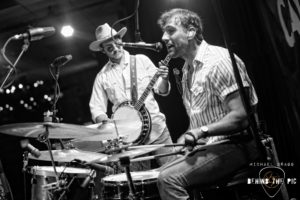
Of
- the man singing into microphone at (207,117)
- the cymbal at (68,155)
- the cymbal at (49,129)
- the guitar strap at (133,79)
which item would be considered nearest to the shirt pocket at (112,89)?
the guitar strap at (133,79)

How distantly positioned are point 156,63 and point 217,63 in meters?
2.56

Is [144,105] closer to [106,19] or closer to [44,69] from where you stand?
[106,19]

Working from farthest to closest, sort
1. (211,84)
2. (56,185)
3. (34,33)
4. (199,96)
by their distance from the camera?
(56,185) < (34,33) < (199,96) < (211,84)

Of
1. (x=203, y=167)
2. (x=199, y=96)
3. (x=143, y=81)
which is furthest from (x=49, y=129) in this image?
(x=143, y=81)

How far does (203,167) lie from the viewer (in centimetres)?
224

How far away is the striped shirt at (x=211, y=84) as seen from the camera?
2.45m

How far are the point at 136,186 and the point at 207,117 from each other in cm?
81

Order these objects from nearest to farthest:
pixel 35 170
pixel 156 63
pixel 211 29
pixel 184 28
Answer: pixel 184 28 → pixel 35 170 → pixel 211 29 → pixel 156 63

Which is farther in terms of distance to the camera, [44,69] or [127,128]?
[44,69]

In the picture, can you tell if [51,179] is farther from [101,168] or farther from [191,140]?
[191,140]

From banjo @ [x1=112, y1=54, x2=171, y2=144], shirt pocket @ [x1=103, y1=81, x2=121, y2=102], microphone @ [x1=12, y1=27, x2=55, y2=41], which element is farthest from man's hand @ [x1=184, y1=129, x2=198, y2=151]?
shirt pocket @ [x1=103, y1=81, x2=121, y2=102]

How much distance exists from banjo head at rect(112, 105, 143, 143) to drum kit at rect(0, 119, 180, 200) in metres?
0.06

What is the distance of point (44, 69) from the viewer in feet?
47.9

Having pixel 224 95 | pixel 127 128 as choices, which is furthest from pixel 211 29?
pixel 224 95
